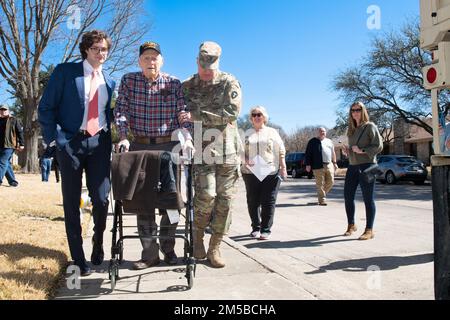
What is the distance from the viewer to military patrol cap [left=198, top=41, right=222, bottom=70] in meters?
4.52

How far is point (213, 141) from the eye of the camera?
4637 mm

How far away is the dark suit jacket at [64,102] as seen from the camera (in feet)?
13.6

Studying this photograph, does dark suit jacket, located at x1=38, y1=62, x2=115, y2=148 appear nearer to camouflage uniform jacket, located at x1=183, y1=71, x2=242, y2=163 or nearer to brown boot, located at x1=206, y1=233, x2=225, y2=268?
camouflage uniform jacket, located at x1=183, y1=71, x2=242, y2=163

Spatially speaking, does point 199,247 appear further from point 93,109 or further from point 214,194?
point 93,109

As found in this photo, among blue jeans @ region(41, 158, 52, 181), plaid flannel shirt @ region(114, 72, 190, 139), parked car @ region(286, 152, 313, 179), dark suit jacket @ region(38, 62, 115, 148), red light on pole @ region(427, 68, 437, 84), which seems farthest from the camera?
parked car @ region(286, 152, 313, 179)

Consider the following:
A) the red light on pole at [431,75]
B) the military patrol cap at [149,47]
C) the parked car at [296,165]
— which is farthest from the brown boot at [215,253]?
the parked car at [296,165]

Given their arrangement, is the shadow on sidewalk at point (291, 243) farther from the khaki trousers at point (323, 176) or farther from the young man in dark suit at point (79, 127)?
the khaki trousers at point (323, 176)

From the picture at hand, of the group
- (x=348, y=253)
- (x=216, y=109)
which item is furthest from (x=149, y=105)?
(x=348, y=253)

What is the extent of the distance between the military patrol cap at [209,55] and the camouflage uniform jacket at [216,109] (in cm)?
17

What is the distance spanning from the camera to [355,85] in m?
34.2

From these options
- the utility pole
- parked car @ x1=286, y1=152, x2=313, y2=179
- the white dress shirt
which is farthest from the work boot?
parked car @ x1=286, y1=152, x2=313, y2=179

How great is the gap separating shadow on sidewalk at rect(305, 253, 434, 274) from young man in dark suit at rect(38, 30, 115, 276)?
2.30 metres

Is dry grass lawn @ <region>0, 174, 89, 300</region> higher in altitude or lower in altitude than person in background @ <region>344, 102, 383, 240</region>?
lower
